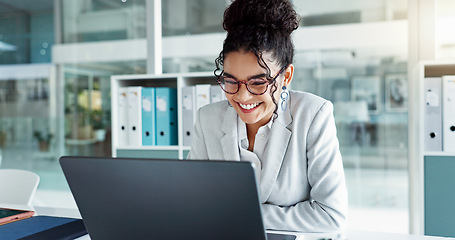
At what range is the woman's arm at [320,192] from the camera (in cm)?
116

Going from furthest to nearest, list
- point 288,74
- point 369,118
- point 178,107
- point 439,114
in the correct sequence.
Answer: point 369,118 → point 178,107 → point 439,114 → point 288,74

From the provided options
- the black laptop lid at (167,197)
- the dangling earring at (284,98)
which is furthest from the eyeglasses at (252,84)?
the black laptop lid at (167,197)

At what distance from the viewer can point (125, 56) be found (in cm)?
445

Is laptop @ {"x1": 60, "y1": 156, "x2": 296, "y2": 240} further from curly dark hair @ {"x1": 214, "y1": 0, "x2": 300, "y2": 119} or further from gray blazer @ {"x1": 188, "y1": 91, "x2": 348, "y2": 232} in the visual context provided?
curly dark hair @ {"x1": 214, "y1": 0, "x2": 300, "y2": 119}

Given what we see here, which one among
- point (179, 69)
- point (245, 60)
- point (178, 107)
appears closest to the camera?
point (245, 60)

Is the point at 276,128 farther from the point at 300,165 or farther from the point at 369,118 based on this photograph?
the point at 369,118

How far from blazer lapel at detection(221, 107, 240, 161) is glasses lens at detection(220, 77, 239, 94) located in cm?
21

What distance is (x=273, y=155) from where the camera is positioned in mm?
1312

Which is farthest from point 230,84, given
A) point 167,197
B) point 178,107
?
point 178,107

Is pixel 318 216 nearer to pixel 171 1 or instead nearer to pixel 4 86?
pixel 171 1

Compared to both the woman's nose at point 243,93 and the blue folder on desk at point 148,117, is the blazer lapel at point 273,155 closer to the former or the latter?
the woman's nose at point 243,93

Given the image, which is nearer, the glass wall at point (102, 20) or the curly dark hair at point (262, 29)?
the curly dark hair at point (262, 29)

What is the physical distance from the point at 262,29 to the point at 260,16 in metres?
0.04

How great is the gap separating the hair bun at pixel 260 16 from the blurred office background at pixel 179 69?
84.3 inches
